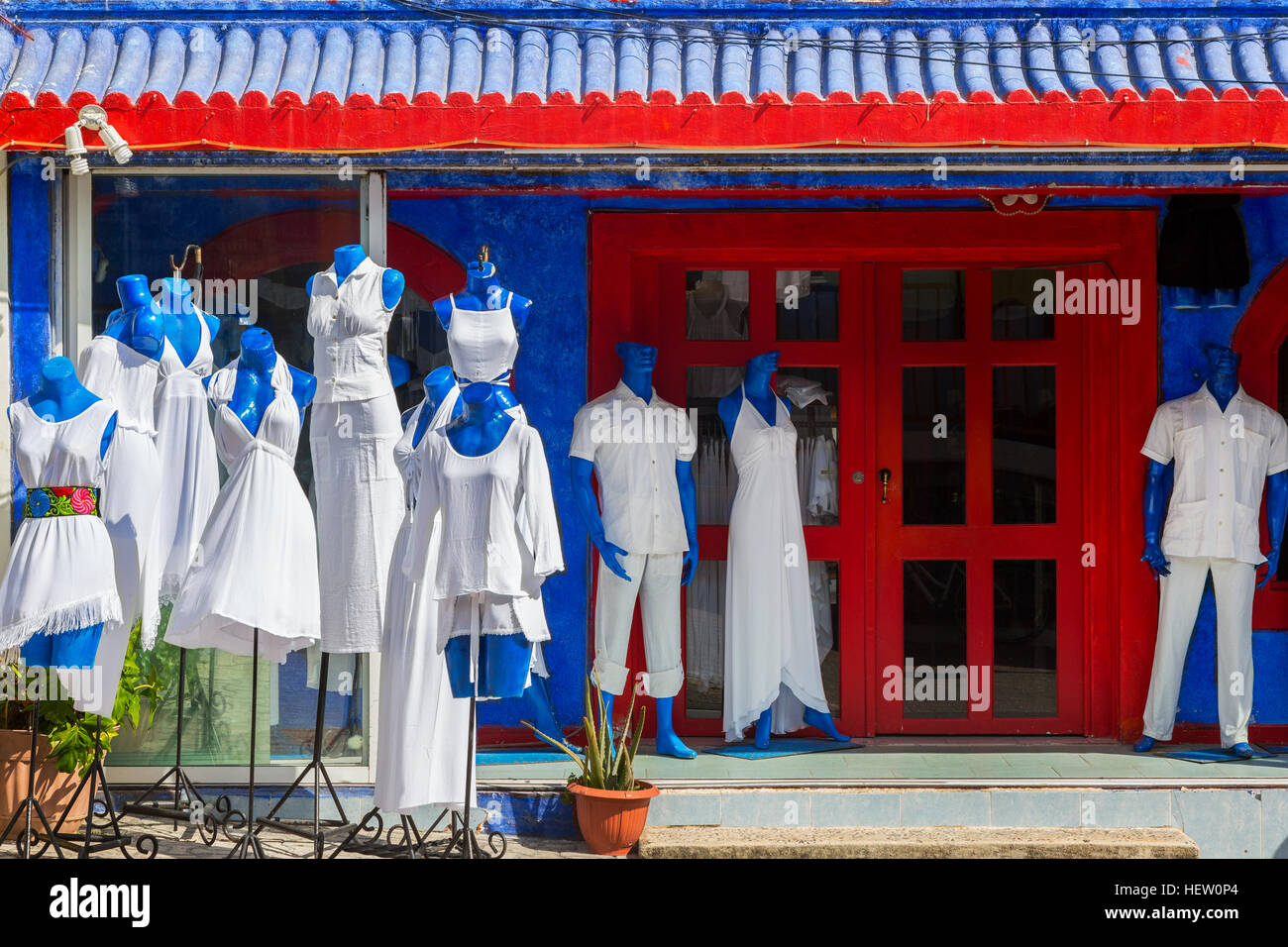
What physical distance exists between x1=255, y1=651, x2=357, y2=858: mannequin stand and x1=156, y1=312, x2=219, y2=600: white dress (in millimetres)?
761

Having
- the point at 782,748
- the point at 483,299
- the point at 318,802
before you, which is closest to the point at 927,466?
the point at 782,748

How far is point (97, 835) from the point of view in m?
6.24

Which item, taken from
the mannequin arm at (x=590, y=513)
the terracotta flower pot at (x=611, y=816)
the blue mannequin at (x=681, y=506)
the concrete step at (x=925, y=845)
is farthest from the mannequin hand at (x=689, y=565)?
the concrete step at (x=925, y=845)

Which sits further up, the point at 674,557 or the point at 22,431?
the point at 22,431

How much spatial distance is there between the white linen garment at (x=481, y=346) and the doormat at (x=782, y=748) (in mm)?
2710

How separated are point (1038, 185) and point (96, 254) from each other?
4.37m

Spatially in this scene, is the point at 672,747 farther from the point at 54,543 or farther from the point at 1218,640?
the point at 54,543

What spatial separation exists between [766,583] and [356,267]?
104 inches

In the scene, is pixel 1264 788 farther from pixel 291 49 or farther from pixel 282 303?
pixel 291 49

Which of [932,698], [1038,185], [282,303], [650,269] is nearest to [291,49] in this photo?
[282,303]

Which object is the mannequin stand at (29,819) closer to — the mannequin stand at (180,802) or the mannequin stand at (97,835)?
the mannequin stand at (97,835)

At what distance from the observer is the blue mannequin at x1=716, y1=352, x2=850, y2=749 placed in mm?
7383

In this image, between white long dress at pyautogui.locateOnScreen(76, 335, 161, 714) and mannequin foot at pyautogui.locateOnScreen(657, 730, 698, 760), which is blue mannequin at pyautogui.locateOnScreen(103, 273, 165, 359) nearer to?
white long dress at pyautogui.locateOnScreen(76, 335, 161, 714)

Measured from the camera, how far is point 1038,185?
23.3 feet
